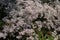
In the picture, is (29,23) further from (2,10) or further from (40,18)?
(2,10)

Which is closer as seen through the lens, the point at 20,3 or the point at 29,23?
the point at 29,23

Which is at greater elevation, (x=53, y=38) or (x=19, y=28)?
(x=19, y=28)

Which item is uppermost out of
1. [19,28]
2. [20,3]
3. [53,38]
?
[20,3]

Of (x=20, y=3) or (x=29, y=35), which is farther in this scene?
(x=20, y=3)

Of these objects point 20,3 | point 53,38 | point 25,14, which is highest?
point 20,3

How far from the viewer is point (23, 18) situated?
4.96 metres

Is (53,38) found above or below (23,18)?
below

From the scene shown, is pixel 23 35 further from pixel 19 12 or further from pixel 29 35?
pixel 19 12

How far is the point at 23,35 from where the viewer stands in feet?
15.6

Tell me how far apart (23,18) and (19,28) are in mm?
265

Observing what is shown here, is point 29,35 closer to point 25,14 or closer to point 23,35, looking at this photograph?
point 23,35

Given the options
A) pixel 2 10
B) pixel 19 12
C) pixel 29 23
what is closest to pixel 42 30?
pixel 29 23

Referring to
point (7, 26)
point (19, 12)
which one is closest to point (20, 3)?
point (19, 12)

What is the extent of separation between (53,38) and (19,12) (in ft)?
2.97
